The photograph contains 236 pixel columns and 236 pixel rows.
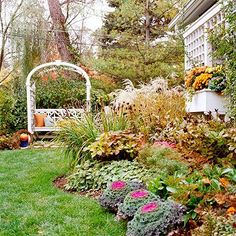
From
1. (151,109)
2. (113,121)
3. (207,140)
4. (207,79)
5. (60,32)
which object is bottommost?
(207,140)

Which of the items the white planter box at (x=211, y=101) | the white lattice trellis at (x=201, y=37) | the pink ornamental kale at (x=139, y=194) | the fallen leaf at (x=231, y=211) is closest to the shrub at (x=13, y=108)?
the white lattice trellis at (x=201, y=37)

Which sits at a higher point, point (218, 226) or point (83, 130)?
point (83, 130)

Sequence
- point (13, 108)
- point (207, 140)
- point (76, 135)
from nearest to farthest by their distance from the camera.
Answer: point (207, 140)
point (76, 135)
point (13, 108)

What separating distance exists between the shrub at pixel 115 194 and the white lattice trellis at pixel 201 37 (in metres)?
3.16

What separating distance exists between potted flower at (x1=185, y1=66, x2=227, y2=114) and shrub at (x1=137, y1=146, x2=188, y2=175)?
1.62 meters

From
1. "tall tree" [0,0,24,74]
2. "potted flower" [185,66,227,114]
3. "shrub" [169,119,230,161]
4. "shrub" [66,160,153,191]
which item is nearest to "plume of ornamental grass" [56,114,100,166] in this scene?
"shrub" [66,160,153,191]

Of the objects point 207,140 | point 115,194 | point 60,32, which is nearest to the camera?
point 115,194

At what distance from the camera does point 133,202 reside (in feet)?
10.4

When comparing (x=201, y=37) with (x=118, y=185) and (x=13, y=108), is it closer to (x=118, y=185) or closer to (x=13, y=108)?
(x=118, y=185)

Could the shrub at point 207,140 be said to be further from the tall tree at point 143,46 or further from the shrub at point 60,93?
the shrub at point 60,93

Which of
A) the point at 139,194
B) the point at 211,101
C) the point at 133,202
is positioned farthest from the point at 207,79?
the point at 133,202

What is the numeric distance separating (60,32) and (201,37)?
26.6 ft

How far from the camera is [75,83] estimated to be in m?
12.4

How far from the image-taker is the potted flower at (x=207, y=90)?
586cm
